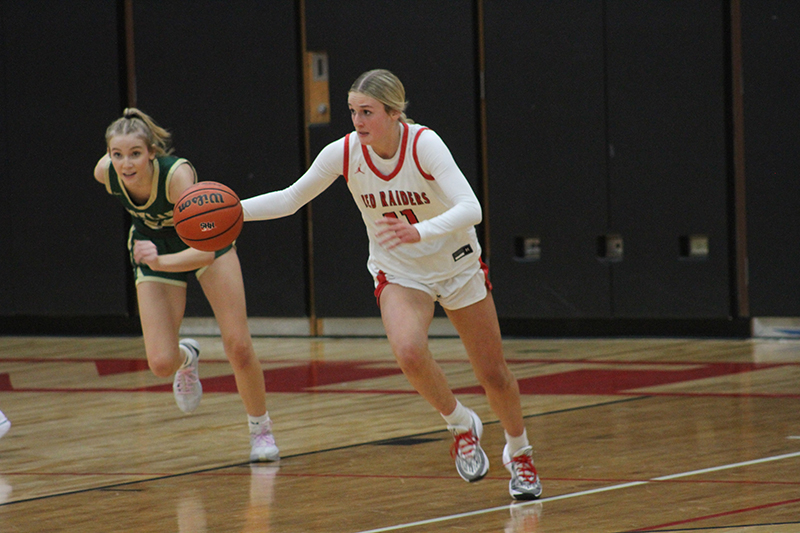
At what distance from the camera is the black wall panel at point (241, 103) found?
9.69 m

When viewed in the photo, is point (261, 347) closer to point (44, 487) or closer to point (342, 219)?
point (342, 219)

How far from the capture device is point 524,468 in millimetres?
3934

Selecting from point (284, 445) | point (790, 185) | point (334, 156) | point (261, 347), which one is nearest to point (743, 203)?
point (790, 185)

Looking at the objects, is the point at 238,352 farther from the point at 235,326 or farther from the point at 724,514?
the point at 724,514

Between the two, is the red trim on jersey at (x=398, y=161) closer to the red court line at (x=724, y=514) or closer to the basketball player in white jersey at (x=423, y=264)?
the basketball player in white jersey at (x=423, y=264)

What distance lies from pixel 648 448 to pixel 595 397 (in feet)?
4.77

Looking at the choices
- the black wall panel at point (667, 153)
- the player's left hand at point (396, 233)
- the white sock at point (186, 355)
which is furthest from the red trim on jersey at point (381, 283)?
the black wall panel at point (667, 153)

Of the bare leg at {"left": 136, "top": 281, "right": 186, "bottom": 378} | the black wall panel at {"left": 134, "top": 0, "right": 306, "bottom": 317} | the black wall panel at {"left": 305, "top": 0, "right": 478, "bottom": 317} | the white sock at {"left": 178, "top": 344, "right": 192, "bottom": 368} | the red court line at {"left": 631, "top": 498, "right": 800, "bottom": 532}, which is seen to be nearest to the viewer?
the red court line at {"left": 631, "top": 498, "right": 800, "bottom": 532}

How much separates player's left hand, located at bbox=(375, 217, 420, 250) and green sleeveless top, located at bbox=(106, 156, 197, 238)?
4.91ft

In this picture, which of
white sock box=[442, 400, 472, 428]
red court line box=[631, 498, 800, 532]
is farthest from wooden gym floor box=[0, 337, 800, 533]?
white sock box=[442, 400, 472, 428]

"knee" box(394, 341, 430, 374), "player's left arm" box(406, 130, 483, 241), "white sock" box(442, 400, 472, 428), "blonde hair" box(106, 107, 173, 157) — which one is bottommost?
"white sock" box(442, 400, 472, 428)

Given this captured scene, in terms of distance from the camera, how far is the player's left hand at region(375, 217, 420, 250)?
12.0ft

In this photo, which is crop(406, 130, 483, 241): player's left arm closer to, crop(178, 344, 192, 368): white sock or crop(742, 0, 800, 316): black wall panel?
crop(178, 344, 192, 368): white sock

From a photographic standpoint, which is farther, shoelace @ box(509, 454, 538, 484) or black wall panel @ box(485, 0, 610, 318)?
black wall panel @ box(485, 0, 610, 318)
